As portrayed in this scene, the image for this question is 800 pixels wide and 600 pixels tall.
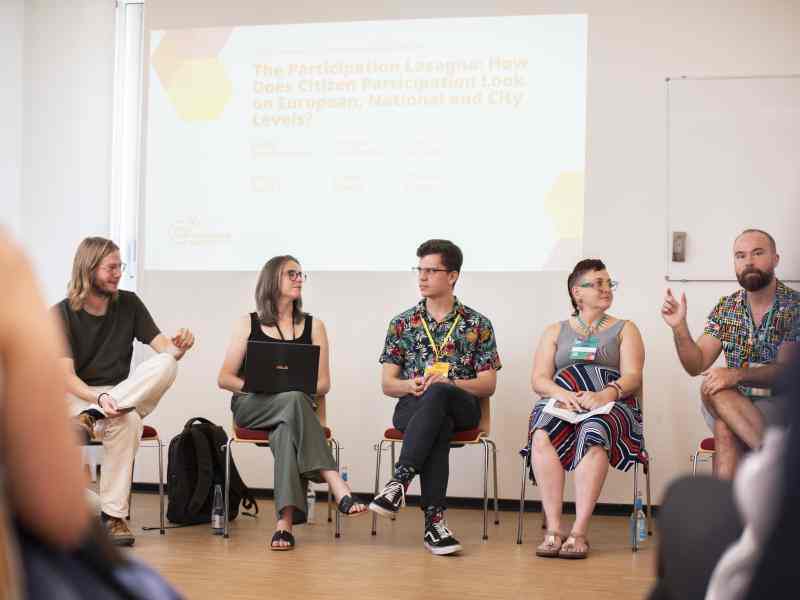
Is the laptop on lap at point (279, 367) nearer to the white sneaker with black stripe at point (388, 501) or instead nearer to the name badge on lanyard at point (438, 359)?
Answer: the name badge on lanyard at point (438, 359)

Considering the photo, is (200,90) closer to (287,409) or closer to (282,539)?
(287,409)

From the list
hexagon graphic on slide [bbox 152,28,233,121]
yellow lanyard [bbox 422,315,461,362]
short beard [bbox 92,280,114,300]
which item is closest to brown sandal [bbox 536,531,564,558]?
yellow lanyard [bbox 422,315,461,362]

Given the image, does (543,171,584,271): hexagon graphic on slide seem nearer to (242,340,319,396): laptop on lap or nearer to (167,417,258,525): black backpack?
(242,340,319,396): laptop on lap

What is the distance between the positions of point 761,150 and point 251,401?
3.01 m

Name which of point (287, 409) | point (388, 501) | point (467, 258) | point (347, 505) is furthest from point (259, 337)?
point (467, 258)

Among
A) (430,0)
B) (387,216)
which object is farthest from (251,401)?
(430,0)

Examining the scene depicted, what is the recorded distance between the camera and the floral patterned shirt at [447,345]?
14.8ft

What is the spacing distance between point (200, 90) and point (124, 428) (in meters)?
2.37

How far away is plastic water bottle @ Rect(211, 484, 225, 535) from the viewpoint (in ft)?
14.3

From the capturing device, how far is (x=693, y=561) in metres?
1.19

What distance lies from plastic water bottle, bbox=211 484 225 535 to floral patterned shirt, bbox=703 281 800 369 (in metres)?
2.37

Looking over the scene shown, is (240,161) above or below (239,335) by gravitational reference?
above

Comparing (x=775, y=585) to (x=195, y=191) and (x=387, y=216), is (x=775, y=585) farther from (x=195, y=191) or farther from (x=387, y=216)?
(x=195, y=191)

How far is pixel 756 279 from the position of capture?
4.15 meters
